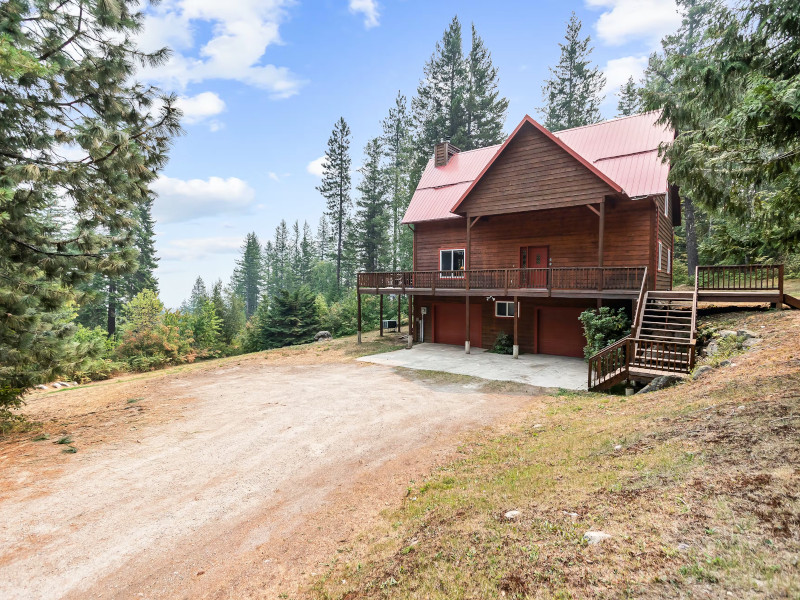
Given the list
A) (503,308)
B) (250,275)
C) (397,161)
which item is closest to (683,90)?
(503,308)

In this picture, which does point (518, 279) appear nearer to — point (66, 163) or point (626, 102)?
point (66, 163)

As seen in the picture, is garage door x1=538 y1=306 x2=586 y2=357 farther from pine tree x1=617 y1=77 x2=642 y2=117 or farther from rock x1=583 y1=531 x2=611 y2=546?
pine tree x1=617 y1=77 x2=642 y2=117

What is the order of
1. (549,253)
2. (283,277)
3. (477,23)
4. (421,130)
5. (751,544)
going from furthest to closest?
(283,277) < (421,130) < (477,23) < (549,253) < (751,544)

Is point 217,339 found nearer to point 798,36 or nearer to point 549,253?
point 549,253

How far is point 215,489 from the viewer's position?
5613 mm

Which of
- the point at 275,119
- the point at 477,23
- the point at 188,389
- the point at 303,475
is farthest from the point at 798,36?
the point at 477,23

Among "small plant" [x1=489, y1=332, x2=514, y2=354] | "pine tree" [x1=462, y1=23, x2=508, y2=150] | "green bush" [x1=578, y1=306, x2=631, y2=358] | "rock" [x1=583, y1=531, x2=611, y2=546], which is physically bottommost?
"small plant" [x1=489, y1=332, x2=514, y2=354]

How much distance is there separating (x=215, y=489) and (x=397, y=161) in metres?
40.9

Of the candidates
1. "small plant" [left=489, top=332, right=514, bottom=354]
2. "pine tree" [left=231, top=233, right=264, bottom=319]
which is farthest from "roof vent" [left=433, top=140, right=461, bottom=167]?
"pine tree" [left=231, top=233, right=264, bottom=319]

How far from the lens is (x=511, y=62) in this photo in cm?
3409

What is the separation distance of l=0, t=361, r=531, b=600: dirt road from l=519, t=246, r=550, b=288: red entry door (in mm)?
6945

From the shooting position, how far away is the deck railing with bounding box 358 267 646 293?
1391 cm

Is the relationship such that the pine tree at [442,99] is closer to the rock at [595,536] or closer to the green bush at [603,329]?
the green bush at [603,329]

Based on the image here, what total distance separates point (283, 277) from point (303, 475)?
65036mm
